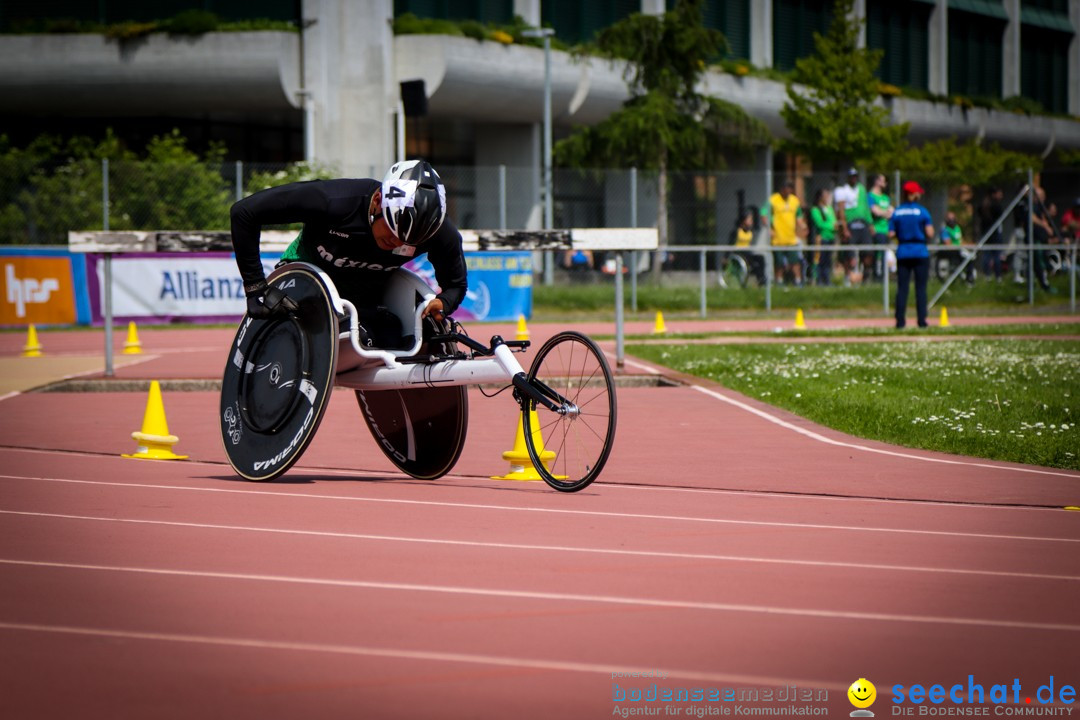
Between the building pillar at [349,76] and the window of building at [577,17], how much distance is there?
752 centimetres

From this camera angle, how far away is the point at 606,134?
37469mm

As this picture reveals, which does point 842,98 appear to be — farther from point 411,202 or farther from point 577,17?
point 411,202

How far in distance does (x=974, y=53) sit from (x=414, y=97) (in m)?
44.8

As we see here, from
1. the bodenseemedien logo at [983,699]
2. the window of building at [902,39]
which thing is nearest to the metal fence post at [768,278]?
the bodenseemedien logo at [983,699]

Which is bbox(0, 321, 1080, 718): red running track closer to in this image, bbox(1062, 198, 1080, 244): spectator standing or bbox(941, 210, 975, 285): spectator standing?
bbox(941, 210, 975, 285): spectator standing

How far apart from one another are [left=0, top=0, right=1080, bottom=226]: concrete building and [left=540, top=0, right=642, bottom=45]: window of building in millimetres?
45

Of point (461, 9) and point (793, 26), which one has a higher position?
point (793, 26)

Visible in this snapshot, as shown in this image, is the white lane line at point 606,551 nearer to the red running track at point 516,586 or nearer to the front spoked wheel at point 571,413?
the red running track at point 516,586

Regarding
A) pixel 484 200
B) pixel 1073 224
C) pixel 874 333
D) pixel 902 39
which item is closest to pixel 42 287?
pixel 874 333

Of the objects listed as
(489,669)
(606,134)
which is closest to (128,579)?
(489,669)

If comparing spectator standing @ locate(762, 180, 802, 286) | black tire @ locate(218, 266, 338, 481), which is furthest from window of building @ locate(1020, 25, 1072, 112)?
black tire @ locate(218, 266, 338, 481)

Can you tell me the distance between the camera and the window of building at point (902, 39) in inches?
2309

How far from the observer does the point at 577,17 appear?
1855 inches

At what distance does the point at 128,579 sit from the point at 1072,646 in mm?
3113
